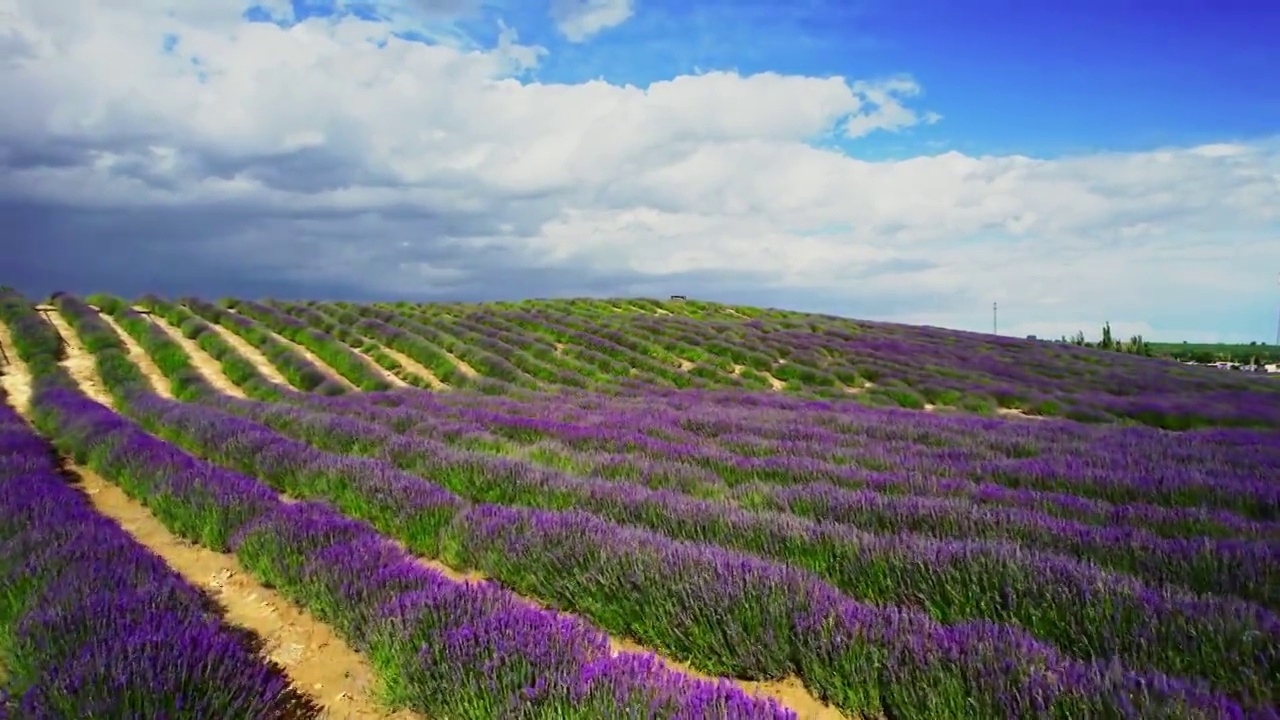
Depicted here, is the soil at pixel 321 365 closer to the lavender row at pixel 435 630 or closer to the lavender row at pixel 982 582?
the lavender row at pixel 435 630

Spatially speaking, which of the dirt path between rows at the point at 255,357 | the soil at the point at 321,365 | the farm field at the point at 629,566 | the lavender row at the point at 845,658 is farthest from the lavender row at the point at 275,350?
the lavender row at the point at 845,658

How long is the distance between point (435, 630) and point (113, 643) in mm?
1220

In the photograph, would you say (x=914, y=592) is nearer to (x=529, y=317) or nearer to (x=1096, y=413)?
Answer: (x=1096, y=413)

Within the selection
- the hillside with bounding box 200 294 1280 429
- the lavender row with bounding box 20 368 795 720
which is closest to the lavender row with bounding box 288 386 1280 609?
the lavender row with bounding box 20 368 795 720

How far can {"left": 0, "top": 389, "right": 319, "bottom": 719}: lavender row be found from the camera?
251 centimetres

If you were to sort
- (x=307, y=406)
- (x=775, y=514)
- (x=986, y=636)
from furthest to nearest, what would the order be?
(x=307, y=406), (x=775, y=514), (x=986, y=636)

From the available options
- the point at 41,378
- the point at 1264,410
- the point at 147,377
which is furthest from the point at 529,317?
the point at 1264,410

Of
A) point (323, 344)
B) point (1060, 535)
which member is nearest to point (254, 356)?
point (323, 344)

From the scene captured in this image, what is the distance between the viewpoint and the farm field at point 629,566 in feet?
8.59

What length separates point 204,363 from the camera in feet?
57.7

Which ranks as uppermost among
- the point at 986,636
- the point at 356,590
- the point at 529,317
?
the point at 529,317

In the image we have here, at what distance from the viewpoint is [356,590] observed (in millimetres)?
3814

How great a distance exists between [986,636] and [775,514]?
2.13 m

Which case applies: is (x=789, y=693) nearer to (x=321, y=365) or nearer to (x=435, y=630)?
(x=435, y=630)
